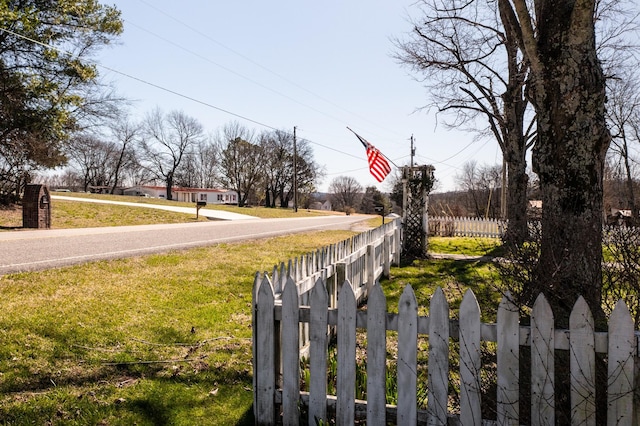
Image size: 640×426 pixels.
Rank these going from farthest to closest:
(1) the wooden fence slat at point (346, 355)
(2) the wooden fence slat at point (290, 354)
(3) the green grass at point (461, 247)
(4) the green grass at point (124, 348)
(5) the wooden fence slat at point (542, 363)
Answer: (3) the green grass at point (461, 247)
(4) the green grass at point (124, 348)
(2) the wooden fence slat at point (290, 354)
(1) the wooden fence slat at point (346, 355)
(5) the wooden fence slat at point (542, 363)

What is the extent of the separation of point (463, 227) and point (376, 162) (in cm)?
732

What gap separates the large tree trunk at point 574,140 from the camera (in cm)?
383

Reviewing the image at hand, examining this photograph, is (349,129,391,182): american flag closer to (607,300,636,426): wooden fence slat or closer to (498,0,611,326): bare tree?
(498,0,611,326): bare tree

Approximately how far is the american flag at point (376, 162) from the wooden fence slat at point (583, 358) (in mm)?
14570

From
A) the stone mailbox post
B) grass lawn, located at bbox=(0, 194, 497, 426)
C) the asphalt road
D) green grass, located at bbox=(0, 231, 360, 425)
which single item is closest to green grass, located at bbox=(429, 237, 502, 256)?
grass lawn, located at bbox=(0, 194, 497, 426)

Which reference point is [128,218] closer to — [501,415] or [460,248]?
[460,248]

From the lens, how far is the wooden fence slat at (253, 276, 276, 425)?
113 inches

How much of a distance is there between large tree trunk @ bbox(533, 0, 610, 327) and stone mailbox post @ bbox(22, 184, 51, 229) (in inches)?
628

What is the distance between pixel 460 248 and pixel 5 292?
12793 mm

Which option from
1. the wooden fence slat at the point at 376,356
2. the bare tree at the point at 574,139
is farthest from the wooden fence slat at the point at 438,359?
the bare tree at the point at 574,139

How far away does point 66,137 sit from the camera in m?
18.1

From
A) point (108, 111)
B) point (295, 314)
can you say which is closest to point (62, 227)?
point (108, 111)

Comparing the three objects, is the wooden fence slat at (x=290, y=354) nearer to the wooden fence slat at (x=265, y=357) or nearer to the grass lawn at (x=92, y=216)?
the wooden fence slat at (x=265, y=357)

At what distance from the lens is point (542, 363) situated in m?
2.39
